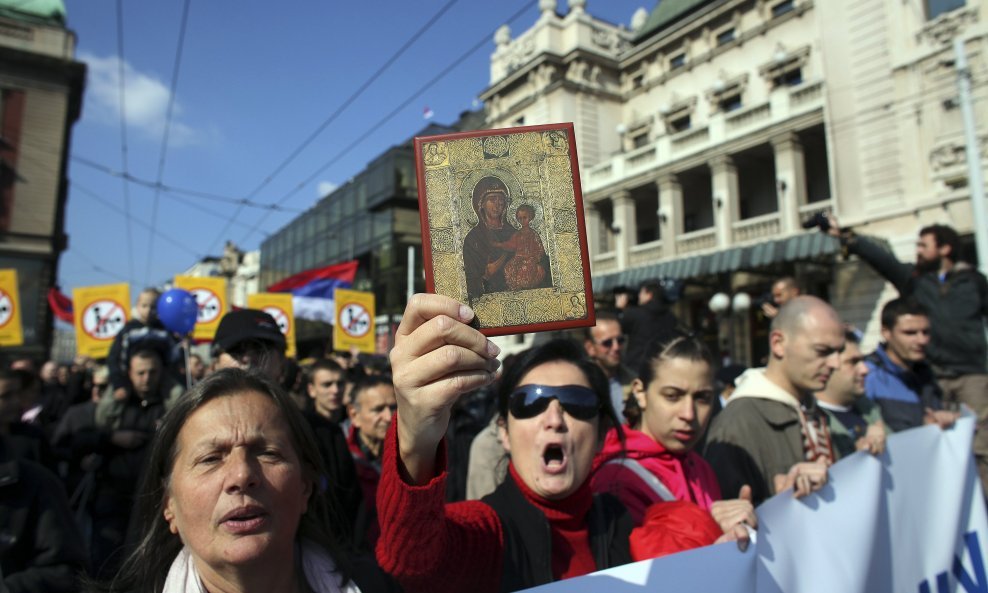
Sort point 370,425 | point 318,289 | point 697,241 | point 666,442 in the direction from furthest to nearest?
point 697,241
point 318,289
point 370,425
point 666,442

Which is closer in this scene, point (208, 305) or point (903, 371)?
point (903, 371)

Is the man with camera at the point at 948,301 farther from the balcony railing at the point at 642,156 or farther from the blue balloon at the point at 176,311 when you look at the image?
the balcony railing at the point at 642,156

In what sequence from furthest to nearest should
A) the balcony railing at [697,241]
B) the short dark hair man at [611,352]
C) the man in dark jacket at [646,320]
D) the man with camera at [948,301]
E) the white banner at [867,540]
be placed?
the balcony railing at [697,241], the man in dark jacket at [646,320], the short dark hair man at [611,352], the man with camera at [948,301], the white banner at [867,540]

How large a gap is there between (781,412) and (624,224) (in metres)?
20.9

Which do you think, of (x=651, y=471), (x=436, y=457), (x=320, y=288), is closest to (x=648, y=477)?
(x=651, y=471)

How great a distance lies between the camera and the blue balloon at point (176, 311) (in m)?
5.32

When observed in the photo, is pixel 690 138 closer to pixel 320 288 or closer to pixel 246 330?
pixel 320 288

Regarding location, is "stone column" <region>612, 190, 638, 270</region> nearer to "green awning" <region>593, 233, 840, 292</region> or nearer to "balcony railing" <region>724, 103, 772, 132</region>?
"green awning" <region>593, 233, 840, 292</region>

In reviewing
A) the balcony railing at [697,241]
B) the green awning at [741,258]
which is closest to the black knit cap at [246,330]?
the green awning at [741,258]

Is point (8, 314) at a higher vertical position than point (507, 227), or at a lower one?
higher

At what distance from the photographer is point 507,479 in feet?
6.50

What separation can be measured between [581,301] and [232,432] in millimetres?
982

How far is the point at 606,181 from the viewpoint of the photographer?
24.1 metres

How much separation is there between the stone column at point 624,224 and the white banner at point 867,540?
20210 mm
